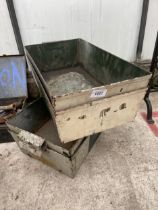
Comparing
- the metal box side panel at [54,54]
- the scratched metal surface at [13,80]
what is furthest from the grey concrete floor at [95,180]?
the metal box side panel at [54,54]

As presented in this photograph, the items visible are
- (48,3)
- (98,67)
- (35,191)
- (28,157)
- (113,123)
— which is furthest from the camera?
(48,3)

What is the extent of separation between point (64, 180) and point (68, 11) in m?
1.54

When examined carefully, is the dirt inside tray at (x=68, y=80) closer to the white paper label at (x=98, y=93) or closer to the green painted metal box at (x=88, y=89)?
the green painted metal box at (x=88, y=89)

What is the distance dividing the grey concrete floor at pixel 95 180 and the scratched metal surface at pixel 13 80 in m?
0.51

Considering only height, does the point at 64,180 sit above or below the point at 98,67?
below

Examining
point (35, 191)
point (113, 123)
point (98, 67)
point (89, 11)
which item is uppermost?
point (89, 11)

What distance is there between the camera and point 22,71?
1769mm

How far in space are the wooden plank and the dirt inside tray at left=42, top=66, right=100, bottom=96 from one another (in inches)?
21.0

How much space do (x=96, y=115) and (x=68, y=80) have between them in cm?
77

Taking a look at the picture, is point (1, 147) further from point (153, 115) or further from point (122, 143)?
point (153, 115)

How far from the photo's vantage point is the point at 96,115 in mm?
1015

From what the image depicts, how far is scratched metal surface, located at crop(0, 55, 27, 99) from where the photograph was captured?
175 cm

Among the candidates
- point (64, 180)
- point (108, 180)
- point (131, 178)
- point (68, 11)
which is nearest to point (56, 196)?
point (64, 180)

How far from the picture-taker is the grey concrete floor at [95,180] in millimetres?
1143
